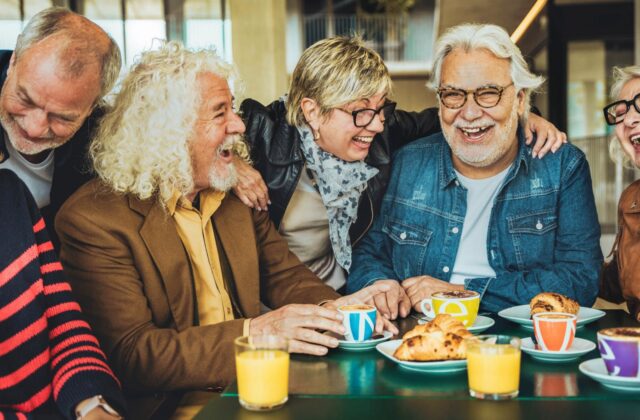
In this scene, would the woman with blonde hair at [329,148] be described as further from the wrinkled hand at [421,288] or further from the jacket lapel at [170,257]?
the jacket lapel at [170,257]

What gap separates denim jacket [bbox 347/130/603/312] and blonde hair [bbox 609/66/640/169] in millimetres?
101

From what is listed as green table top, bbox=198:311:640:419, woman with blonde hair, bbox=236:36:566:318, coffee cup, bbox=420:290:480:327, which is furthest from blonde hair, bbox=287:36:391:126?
green table top, bbox=198:311:640:419

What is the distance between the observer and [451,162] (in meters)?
2.51

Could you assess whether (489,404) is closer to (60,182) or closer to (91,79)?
(91,79)

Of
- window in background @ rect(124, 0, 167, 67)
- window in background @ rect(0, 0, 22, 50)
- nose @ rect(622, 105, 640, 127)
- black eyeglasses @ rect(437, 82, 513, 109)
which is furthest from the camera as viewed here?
window in background @ rect(124, 0, 167, 67)

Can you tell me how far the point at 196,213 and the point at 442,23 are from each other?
614 centimetres

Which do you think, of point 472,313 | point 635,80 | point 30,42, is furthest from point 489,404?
point 30,42

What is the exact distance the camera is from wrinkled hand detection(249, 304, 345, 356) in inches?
60.6

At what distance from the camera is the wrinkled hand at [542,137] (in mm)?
2386

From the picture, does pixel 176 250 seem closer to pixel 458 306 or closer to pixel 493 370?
pixel 458 306

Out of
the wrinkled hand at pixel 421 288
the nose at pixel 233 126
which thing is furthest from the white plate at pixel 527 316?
the nose at pixel 233 126

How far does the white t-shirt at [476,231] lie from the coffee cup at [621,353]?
3.57 ft

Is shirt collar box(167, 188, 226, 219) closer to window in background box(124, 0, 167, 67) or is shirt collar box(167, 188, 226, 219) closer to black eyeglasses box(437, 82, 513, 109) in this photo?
black eyeglasses box(437, 82, 513, 109)

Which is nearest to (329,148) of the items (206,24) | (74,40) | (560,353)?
(74,40)
